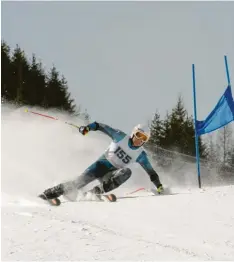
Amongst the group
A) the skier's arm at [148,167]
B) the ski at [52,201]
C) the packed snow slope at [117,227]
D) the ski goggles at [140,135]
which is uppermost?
the ski goggles at [140,135]

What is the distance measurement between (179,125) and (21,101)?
1176cm

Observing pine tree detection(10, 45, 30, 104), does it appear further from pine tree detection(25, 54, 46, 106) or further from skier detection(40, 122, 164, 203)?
skier detection(40, 122, 164, 203)

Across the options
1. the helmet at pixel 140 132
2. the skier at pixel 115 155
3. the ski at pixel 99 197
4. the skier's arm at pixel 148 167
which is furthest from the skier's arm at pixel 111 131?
the ski at pixel 99 197

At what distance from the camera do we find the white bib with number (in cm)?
873

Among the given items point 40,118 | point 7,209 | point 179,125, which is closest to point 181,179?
point 40,118

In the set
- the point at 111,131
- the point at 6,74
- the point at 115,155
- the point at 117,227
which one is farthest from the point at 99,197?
the point at 6,74

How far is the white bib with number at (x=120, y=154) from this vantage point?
8.73 meters

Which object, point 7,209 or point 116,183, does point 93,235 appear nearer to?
point 7,209

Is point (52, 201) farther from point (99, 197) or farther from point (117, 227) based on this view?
point (117, 227)

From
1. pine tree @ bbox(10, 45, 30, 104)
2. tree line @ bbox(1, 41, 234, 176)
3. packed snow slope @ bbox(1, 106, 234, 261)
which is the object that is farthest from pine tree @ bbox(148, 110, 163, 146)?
packed snow slope @ bbox(1, 106, 234, 261)

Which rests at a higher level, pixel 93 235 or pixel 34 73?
pixel 34 73

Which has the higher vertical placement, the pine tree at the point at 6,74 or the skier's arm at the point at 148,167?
the pine tree at the point at 6,74

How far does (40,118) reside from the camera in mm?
15859

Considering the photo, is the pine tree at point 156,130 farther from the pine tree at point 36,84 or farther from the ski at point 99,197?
the ski at point 99,197
